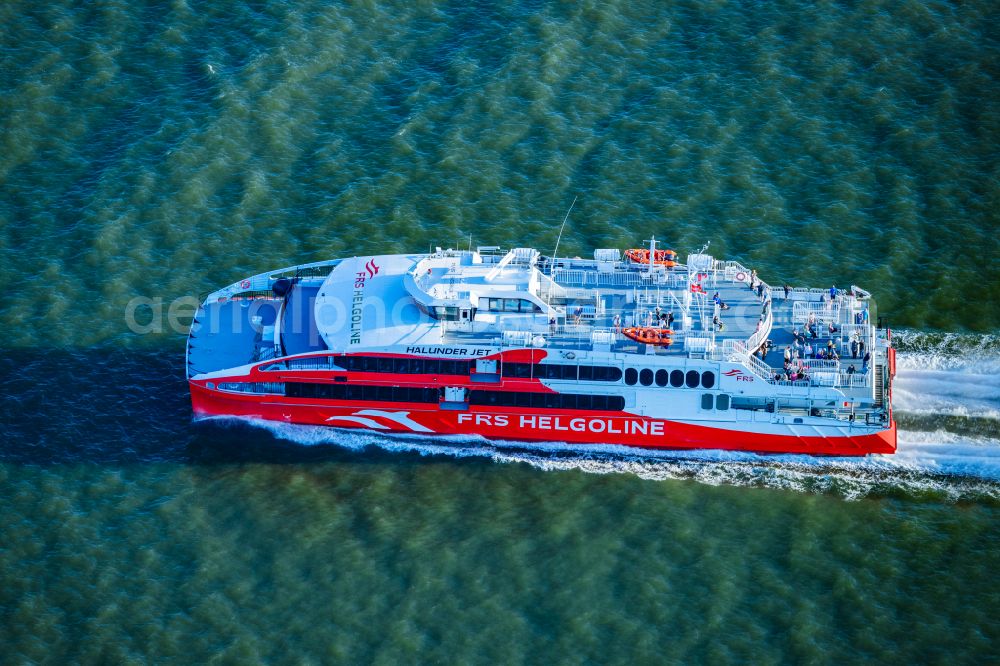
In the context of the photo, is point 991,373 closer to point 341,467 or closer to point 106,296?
point 341,467

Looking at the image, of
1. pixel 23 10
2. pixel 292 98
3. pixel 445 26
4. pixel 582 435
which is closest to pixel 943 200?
pixel 582 435

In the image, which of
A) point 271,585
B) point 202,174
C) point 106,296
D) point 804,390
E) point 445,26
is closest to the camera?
point 271,585

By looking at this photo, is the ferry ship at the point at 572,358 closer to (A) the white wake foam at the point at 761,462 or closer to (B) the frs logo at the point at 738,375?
(B) the frs logo at the point at 738,375

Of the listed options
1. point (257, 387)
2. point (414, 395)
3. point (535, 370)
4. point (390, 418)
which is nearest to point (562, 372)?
point (535, 370)

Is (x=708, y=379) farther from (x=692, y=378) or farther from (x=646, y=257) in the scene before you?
(x=646, y=257)

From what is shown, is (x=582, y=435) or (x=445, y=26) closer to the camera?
(x=582, y=435)

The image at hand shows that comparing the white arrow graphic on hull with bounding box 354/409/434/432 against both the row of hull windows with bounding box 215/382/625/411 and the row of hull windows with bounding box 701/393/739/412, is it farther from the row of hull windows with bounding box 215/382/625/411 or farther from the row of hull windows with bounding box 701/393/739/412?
the row of hull windows with bounding box 701/393/739/412

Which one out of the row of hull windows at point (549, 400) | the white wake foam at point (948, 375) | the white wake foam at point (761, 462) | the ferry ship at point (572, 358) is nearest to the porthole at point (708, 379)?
the ferry ship at point (572, 358)
